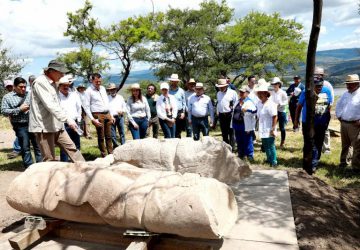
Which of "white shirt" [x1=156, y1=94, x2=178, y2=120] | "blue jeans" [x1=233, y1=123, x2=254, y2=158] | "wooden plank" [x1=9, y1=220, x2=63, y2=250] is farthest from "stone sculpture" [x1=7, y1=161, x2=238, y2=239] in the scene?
"white shirt" [x1=156, y1=94, x2=178, y2=120]

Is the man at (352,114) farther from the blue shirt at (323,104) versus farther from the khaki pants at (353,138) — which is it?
the blue shirt at (323,104)

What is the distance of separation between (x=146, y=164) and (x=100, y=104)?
2.65 metres

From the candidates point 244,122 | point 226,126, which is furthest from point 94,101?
point 244,122

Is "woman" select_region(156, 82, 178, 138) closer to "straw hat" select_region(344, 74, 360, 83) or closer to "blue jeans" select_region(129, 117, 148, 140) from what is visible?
"blue jeans" select_region(129, 117, 148, 140)

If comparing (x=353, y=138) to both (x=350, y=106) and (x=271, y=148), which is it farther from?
(x=271, y=148)

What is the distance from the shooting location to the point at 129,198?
12.0 feet

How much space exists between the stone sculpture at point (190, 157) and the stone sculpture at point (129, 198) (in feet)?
5.03

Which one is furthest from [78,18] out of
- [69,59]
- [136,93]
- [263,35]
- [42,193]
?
[42,193]

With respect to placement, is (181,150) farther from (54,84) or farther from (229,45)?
(229,45)

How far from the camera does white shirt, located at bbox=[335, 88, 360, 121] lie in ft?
22.2

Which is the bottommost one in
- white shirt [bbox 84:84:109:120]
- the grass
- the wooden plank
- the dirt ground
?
the grass

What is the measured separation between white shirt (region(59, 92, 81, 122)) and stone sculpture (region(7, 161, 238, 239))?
3.42m

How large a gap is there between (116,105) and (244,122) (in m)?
3.07

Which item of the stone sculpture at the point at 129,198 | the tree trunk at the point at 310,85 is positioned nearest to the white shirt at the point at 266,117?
the tree trunk at the point at 310,85
